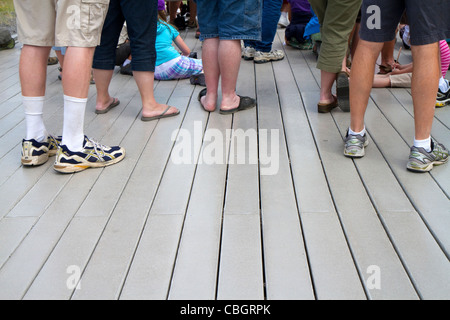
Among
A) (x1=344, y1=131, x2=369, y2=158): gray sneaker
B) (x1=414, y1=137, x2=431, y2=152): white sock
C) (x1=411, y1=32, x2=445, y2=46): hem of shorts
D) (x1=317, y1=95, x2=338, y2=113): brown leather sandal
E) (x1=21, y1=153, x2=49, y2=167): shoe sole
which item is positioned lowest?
(x1=317, y1=95, x2=338, y2=113): brown leather sandal

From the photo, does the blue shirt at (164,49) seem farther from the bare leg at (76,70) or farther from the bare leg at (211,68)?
the bare leg at (76,70)

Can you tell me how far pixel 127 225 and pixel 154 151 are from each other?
2.58ft

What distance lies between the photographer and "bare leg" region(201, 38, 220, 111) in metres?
3.24

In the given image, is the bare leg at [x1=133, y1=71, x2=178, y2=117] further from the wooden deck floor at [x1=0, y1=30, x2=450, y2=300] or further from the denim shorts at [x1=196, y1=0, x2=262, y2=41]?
the denim shorts at [x1=196, y1=0, x2=262, y2=41]

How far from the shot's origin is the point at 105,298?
155cm

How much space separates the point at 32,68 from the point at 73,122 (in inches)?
13.2

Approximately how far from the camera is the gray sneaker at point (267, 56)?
461 cm

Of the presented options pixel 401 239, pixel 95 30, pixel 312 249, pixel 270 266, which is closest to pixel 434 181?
pixel 401 239

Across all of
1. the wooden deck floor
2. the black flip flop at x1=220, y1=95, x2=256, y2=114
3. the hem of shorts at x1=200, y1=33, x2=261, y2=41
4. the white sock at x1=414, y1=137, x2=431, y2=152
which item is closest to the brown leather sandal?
the wooden deck floor

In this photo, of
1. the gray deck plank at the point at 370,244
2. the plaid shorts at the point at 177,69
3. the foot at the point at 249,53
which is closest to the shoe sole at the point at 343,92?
the gray deck plank at the point at 370,244

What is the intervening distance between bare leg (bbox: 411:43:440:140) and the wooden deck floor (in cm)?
23

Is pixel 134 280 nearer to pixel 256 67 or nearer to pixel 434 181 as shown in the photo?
pixel 434 181

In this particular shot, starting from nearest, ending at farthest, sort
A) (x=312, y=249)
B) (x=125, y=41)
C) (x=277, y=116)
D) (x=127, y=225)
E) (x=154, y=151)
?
(x=312, y=249)
(x=127, y=225)
(x=154, y=151)
(x=277, y=116)
(x=125, y=41)

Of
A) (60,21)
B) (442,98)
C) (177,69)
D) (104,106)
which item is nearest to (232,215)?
(60,21)
